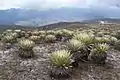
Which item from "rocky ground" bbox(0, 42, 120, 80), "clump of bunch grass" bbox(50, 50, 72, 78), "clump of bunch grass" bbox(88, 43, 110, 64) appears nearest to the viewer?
"clump of bunch grass" bbox(50, 50, 72, 78)

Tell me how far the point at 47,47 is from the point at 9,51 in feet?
8.90

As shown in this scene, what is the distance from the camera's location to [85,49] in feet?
50.1

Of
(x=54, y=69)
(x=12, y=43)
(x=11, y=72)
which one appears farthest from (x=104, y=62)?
(x=12, y=43)

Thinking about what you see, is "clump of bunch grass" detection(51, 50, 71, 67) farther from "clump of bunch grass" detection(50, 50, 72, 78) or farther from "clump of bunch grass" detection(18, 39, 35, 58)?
"clump of bunch grass" detection(18, 39, 35, 58)

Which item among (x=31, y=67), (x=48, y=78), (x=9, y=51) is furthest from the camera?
(x=9, y=51)

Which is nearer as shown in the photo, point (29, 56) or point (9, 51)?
point (29, 56)

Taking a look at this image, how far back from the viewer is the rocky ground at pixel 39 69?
1295 cm

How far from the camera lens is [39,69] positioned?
13.7m

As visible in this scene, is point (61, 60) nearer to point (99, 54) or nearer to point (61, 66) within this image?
point (61, 66)

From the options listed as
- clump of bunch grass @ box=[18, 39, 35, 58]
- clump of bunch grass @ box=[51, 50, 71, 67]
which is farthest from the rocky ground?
clump of bunch grass @ box=[51, 50, 71, 67]

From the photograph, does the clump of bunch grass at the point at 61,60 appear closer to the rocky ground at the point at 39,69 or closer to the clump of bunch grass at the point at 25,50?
the rocky ground at the point at 39,69

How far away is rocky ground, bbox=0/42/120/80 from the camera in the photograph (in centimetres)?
1295

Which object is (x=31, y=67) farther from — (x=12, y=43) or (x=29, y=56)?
(x=12, y=43)

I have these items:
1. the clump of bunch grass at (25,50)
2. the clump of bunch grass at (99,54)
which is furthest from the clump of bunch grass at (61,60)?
the clump of bunch grass at (99,54)
